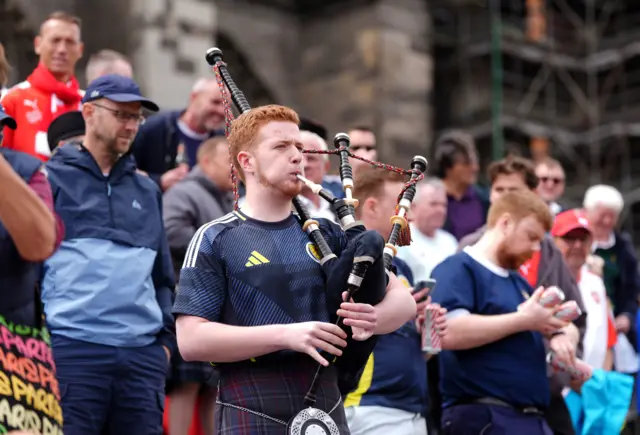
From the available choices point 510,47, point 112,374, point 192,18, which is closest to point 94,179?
point 112,374

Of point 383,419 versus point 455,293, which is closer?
point 383,419

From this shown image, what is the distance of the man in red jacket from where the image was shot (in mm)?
6320

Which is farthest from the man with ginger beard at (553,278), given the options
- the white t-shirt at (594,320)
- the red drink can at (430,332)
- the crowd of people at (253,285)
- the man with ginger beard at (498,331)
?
the red drink can at (430,332)

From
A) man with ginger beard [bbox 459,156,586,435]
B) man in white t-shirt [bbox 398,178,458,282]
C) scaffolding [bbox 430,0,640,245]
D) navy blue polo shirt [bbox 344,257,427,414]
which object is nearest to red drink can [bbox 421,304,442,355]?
navy blue polo shirt [bbox 344,257,427,414]

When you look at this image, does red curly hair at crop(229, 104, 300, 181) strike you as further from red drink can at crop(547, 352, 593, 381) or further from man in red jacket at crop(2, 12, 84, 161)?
red drink can at crop(547, 352, 593, 381)

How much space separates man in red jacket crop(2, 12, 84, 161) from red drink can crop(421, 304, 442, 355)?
2.38 meters

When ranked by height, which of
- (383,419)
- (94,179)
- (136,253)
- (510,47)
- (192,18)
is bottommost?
(383,419)

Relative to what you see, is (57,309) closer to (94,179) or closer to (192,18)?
(94,179)

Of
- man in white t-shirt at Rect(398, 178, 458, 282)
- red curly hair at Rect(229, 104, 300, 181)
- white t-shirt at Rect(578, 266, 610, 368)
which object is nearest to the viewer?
red curly hair at Rect(229, 104, 300, 181)

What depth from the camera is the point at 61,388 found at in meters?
4.91

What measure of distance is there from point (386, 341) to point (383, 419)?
0.39 meters

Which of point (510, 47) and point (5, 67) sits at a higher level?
point (510, 47)

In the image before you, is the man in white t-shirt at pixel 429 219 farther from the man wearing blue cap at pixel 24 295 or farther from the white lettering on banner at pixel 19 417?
the white lettering on banner at pixel 19 417

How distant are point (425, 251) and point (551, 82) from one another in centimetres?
1406
